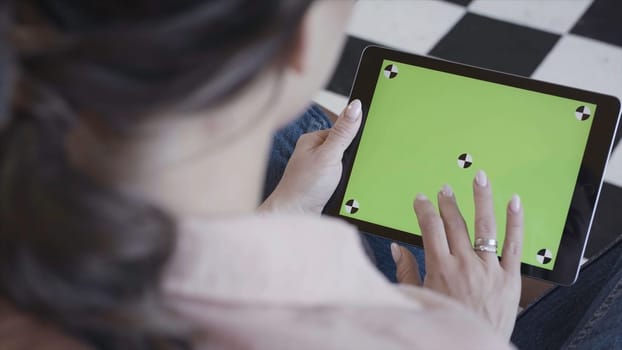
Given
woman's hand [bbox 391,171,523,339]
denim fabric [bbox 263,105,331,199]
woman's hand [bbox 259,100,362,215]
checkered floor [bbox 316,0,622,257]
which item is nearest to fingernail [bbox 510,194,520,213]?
woman's hand [bbox 391,171,523,339]

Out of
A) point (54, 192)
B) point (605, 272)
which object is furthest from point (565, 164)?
point (54, 192)

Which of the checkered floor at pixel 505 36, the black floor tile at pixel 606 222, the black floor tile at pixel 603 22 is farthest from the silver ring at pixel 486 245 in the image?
the black floor tile at pixel 603 22

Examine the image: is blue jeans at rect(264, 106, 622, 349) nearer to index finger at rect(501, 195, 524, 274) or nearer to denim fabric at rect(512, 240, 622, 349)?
denim fabric at rect(512, 240, 622, 349)

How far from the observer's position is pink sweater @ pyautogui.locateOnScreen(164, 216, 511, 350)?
43 cm

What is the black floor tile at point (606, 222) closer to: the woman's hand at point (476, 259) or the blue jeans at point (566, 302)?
the blue jeans at point (566, 302)

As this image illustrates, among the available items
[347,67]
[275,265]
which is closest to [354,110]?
[275,265]

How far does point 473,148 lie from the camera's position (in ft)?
2.94

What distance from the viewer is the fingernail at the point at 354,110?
888 millimetres

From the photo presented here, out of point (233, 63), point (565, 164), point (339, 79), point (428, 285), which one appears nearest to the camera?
point (233, 63)

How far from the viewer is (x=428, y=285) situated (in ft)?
2.44

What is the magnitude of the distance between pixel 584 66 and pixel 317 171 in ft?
3.37

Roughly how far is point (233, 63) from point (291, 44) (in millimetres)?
56

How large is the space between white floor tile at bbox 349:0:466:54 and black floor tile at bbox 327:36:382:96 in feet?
0.12

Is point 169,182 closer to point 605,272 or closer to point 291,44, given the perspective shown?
point 291,44
